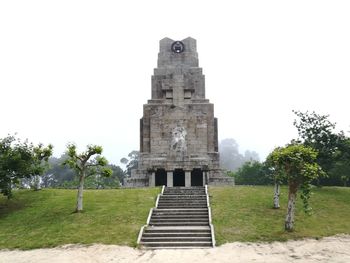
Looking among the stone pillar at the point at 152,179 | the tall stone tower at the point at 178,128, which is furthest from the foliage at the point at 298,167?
the stone pillar at the point at 152,179

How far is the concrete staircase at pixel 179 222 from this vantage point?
74.6 feet

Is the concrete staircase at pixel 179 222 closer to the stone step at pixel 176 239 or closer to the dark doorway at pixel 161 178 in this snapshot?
the stone step at pixel 176 239

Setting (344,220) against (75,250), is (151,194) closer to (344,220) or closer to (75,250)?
(75,250)

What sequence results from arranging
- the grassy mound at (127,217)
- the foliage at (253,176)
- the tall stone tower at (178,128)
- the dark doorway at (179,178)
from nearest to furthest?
1. the grassy mound at (127,217)
2. the tall stone tower at (178,128)
3. the dark doorway at (179,178)
4. the foliage at (253,176)

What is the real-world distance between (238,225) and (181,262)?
22.2ft

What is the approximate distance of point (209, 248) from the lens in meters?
21.7

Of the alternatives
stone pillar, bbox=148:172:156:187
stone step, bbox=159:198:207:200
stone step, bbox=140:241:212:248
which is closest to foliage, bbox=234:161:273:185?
stone pillar, bbox=148:172:156:187

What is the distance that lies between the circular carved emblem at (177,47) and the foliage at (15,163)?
79.2 feet

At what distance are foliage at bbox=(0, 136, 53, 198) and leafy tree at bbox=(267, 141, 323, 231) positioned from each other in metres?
19.2

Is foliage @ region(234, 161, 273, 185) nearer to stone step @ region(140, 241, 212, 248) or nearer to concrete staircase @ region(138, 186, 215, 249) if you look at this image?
concrete staircase @ region(138, 186, 215, 249)

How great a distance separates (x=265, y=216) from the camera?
2706cm

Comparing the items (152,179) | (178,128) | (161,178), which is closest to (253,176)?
(178,128)

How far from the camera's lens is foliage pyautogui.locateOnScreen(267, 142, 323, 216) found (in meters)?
24.0

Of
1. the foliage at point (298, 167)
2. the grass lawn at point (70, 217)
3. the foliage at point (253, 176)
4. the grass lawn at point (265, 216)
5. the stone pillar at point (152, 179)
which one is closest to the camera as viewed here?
the grass lawn at point (70, 217)
